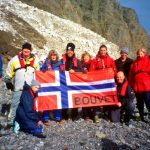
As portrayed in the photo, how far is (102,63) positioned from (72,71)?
38.5 inches

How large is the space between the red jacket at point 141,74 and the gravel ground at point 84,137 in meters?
1.09

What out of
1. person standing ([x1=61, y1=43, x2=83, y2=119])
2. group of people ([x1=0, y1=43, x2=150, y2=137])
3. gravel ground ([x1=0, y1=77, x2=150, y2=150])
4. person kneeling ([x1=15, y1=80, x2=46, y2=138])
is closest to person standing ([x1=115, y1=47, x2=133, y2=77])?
group of people ([x1=0, y1=43, x2=150, y2=137])

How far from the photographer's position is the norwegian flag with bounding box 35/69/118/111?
12508 millimetres

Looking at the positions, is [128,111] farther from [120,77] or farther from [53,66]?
[53,66]

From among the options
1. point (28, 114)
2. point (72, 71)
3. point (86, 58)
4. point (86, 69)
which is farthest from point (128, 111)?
point (28, 114)

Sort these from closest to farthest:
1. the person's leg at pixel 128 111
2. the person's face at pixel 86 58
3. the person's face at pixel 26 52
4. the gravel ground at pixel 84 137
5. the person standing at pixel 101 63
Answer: the gravel ground at pixel 84 137 < the person's face at pixel 26 52 < the person's leg at pixel 128 111 < the person standing at pixel 101 63 < the person's face at pixel 86 58

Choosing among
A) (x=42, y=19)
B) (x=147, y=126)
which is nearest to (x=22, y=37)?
(x=42, y=19)

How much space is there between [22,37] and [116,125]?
28.1 m

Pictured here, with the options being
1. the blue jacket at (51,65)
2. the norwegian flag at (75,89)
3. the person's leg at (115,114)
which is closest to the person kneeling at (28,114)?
the norwegian flag at (75,89)

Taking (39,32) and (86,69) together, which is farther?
(39,32)

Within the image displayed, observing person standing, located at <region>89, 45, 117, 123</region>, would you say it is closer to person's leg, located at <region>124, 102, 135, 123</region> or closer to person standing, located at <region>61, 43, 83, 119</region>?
person standing, located at <region>61, 43, 83, 119</region>

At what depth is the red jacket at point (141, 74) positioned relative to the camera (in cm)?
1269

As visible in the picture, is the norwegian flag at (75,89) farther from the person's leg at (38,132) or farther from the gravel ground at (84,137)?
the person's leg at (38,132)

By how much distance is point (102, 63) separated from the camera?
12.9m
